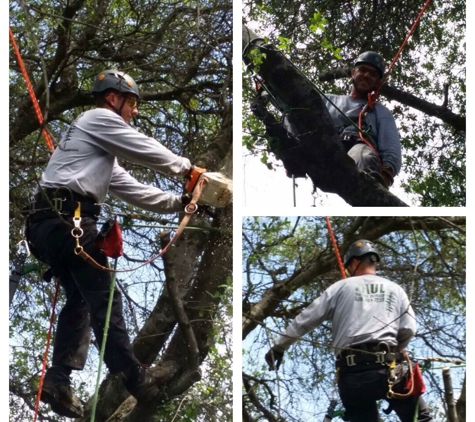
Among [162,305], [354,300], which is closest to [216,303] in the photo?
[162,305]

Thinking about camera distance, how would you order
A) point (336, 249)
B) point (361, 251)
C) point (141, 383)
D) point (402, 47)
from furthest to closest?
point (402, 47) → point (336, 249) → point (361, 251) → point (141, 383)

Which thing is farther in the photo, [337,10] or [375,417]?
[337,10]

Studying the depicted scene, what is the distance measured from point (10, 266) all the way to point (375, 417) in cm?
212

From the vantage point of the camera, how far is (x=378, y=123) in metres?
6.00

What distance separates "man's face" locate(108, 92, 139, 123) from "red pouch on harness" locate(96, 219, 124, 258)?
639 mm

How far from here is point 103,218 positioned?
5.50m

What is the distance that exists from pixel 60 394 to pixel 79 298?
1.65 ft

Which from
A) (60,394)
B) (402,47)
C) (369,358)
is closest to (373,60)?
A: (402,47)

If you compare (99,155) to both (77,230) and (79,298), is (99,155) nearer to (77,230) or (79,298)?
(77,230)

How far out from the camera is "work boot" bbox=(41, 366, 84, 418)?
17.6ft

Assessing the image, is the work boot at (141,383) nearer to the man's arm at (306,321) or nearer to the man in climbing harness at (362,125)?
the man's arm at (306,321)

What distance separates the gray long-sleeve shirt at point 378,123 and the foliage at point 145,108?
2.06 ft

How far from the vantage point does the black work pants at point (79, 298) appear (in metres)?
5.25

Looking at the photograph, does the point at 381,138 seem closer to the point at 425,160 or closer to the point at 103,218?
the point at 425,160
